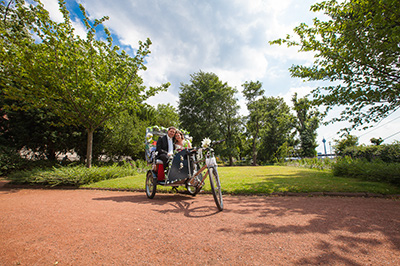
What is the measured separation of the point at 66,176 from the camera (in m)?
7.25

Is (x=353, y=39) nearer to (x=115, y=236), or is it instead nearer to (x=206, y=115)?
(x=115, y=236)

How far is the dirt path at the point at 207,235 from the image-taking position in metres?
1.86

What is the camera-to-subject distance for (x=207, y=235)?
2400mm

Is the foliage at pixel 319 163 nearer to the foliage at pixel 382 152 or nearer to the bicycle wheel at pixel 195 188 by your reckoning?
the foliage at pixel 382 152

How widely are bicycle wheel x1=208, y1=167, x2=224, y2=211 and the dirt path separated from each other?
0.18m

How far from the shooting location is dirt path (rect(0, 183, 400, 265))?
1.86m

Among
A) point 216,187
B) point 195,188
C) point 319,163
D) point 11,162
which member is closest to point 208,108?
point 319,163

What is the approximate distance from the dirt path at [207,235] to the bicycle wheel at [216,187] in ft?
0.58

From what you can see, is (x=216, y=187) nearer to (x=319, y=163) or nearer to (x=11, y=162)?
(x=319, y=163)

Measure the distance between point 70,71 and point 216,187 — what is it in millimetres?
8702

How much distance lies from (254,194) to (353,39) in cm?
553

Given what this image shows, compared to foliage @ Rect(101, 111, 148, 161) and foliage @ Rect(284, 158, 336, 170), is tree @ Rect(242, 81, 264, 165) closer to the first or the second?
foliage @ Rect(284, 158, 336, 170)

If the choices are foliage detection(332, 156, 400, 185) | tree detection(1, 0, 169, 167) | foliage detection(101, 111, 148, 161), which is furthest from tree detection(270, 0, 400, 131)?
foliage detection(101, 111, 148, 161)

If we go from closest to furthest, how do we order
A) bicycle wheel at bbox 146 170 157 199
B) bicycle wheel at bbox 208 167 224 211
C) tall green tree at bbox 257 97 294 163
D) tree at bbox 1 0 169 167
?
bicycle wheel at bbox 208 167 224 211 → bicycle wheel at bbox 146 170 157 199 → tree at bbox 1 0 169 167 → tall green tree at bbox 257 97 294 163
